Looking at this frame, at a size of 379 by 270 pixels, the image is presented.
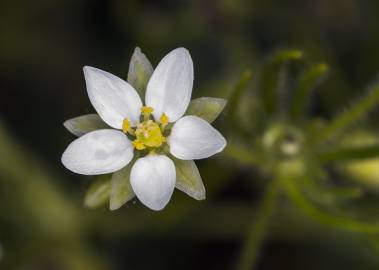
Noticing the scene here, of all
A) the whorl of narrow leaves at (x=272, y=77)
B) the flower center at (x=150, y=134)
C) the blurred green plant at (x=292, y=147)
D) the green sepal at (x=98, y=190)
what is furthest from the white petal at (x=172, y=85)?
the whorl of narrow leaves at (x=272, y=77)

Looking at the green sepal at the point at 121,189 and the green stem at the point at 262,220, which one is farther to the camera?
the green stem at the point at 262,220

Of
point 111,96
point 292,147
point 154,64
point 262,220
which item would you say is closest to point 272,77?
point 292,147

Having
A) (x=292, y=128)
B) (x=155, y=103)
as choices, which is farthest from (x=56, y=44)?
(x=155, y=103)

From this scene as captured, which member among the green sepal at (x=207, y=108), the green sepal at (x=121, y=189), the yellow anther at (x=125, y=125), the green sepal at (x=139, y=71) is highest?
the green sepal at (x=139, y=71)

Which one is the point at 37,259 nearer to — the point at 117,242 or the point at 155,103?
the point at 117,242

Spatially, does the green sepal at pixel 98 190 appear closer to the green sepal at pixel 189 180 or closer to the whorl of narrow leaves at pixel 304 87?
the green sepal at pixel 189 180

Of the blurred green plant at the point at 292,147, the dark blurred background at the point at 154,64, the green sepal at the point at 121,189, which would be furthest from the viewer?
the dark blurred background at the point at 154,64

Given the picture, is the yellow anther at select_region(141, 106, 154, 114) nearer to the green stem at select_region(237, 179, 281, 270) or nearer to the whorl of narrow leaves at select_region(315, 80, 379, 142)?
the green stem at select_region(237, 179, 281, 270)

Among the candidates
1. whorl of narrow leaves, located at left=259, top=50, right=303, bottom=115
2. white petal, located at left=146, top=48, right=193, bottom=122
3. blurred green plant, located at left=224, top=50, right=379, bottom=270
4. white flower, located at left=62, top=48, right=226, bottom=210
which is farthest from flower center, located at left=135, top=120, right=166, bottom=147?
whorl of narrow leaves, located at left=259, top=50, right=303, bottom=115
